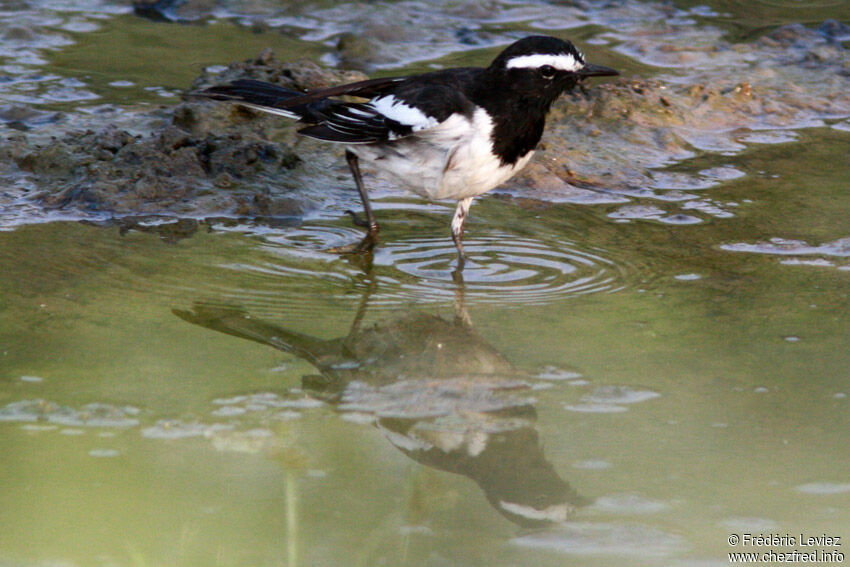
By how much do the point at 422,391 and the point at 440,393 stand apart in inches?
2.5

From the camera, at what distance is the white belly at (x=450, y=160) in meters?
4.88

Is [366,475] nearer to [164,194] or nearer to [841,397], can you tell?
[841,397]

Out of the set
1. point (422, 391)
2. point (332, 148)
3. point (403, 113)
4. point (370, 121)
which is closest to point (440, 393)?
point (422, 391)

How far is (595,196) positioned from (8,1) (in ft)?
19.7

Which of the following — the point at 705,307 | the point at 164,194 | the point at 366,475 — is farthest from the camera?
the point at 164,194

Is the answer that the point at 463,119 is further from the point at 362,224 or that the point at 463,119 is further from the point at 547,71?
the point at 362,224

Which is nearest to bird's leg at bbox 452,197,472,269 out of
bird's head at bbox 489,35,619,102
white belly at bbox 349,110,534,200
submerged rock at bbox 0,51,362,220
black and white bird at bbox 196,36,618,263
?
black and white bird at bbox 196,36,618,263

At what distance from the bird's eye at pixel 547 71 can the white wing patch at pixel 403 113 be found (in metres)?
0.57

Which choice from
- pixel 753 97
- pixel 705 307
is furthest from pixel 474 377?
pixel 753 97

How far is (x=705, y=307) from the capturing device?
452 cm

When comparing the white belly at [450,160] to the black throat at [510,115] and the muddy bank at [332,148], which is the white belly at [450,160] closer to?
the black throat at [510,115]

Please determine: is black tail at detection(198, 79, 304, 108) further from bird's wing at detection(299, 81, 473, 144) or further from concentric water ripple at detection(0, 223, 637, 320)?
concentric water ripple at detection(0, 223, 637, 320)

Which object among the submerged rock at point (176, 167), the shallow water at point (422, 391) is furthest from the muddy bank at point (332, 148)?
the shallow water at point (422, 391)

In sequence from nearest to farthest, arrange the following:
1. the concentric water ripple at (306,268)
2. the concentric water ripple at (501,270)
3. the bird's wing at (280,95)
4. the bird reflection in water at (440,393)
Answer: the bird reflection in water at (440,393)
the concentric water ripple at (306,268)
the concentric water ripple at (501,270)
the bird's wing at (280,95)
